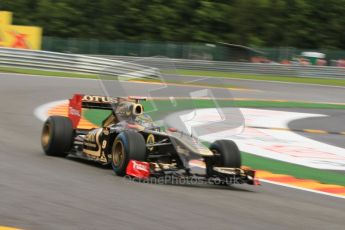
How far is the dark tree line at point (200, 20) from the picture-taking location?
5278 cm

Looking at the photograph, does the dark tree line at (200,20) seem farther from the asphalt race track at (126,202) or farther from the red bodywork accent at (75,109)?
the asphalt race track at (126,202)

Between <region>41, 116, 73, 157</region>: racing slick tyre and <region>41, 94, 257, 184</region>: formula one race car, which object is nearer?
<region>41, 94, 257, 184</region>: formula one race car

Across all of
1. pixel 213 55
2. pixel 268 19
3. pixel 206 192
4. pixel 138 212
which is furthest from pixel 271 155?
pixel 268 19

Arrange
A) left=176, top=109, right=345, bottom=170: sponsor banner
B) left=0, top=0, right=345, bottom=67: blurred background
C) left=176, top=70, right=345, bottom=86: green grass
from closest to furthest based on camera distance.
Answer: left=176, top=109, right=345, bottom=170: sponsor banner, left=176, top=70, right=345, bottom=86: green grass, left=0, top=0, right=345, bottom=67: blurred background

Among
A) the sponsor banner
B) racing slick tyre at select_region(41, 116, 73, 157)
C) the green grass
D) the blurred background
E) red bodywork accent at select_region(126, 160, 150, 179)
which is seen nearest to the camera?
red bodywork accent at select_region(126, 160, 150, 179)

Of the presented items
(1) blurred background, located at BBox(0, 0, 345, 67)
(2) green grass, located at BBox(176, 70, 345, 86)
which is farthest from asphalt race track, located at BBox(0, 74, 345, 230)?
(1) blurred background, located at BBox(0, 0, 345, 67)

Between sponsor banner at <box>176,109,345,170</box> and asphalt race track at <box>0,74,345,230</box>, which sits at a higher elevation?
sponsor banner at <box>176,109,345,170</box>

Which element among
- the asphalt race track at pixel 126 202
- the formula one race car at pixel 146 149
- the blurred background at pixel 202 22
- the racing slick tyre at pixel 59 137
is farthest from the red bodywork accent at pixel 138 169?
the blurred background at pixel 202 22

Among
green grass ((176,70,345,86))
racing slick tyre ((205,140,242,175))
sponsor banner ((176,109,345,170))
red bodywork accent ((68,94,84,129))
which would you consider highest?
green grass ((176,70,345,86))

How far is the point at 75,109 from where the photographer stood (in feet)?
34.3

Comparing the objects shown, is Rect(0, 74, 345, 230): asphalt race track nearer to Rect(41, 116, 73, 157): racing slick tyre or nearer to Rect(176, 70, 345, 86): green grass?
Rect(41, 116, 73, 157): racing slick tyre

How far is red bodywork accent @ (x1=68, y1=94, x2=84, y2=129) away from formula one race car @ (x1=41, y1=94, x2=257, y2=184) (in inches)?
22.7

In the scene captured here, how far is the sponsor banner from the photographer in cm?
1026

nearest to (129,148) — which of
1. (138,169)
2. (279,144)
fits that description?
(138,169)
